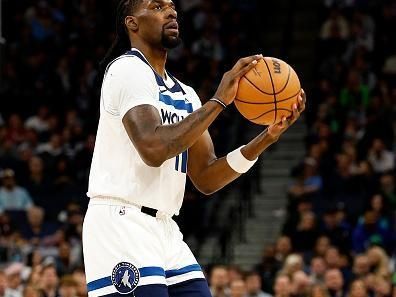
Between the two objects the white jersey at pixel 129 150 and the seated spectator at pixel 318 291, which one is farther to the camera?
the seated spectator at pixel 318 291

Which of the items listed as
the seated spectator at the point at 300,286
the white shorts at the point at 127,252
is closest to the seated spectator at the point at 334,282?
the seated spectator at the point at 300,286

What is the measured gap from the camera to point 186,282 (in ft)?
17.6

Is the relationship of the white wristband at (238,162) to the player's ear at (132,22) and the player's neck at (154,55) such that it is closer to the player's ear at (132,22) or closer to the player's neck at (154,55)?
the player's neck at (154,55)

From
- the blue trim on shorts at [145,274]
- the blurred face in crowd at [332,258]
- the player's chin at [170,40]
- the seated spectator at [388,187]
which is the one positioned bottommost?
the blurred face in crowd at [332,258]

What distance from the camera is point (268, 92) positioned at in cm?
555

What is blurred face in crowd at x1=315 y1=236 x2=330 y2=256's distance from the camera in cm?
1367

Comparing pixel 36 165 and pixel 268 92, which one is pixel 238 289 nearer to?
pixel 36 165

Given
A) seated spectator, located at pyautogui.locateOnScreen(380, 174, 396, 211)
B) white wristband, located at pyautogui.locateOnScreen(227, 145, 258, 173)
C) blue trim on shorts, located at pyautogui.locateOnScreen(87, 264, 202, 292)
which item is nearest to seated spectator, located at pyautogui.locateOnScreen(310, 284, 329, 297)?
seated spectator, located at pyautogui.locateOnScreen(380, 174, 396, 211)

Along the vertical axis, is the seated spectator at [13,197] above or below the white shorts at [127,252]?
above

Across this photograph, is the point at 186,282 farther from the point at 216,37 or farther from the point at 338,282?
the point at 216,37

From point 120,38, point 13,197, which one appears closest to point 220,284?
point 13,197

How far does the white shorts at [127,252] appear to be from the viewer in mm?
5184

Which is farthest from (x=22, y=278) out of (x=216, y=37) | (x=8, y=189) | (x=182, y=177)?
(x=182, y=177)

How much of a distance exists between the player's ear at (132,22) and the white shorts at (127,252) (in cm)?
99
